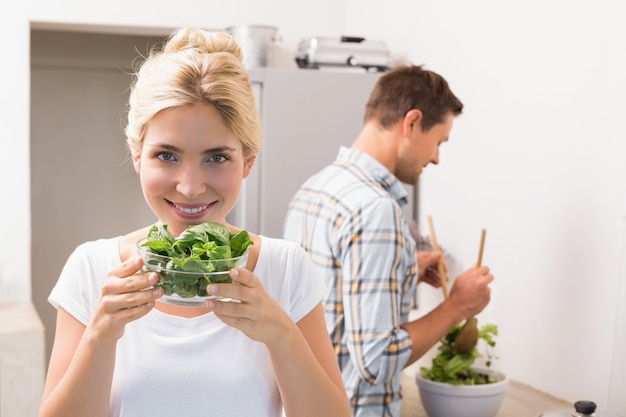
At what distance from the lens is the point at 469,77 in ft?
8.74

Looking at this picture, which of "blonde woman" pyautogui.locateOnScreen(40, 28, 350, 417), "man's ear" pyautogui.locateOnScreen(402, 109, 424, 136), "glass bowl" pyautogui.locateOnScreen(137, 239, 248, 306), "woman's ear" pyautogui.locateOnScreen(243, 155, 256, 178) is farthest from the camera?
"man's ear" pyautogui.locateOnScreen(402, 109, 424, 136)

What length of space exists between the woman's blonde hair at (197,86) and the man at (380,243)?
27.2 inches

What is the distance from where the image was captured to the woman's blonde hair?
4.00ft

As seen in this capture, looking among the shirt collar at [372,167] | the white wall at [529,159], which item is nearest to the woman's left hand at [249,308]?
the shirt collar at [372,167]

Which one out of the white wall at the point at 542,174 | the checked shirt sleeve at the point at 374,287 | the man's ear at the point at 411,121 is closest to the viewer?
the checked shirt sleeve at the point at 374,287

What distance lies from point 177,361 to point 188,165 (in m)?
0.30

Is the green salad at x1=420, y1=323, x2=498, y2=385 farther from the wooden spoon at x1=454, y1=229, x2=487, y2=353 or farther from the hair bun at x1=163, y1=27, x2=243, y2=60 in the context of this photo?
the hair bun at x1=163, y1=27, x2=243, y2=60

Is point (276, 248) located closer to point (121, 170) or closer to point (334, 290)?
point (334, 290)

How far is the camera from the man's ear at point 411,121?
2.17 m

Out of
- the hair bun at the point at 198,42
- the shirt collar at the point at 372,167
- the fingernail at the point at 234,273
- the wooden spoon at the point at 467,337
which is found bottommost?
the wooden spoon at the point at 467,337

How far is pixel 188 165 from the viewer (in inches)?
46.7

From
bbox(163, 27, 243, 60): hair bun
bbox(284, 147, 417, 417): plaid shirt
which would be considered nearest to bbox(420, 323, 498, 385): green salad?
bbox(284, 147, 417, 417): plaid shirt

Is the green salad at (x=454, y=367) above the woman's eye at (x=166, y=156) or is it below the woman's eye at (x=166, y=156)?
below

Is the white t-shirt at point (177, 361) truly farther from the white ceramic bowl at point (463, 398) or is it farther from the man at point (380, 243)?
the white ceramic bowl at point (463, 398)
